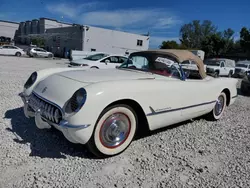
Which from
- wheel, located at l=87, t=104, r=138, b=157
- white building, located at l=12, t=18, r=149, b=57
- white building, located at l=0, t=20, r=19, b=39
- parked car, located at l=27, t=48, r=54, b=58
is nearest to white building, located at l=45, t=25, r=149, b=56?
white building, located at l=12, t=18, r=149, b=57

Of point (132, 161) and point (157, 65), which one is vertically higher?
point (157, 65)

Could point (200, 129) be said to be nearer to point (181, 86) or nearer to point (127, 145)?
point (181, 86)

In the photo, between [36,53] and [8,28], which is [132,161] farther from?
[8,28]

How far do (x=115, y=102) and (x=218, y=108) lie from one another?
2916 millimetres

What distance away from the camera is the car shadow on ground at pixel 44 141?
2859 millimetres

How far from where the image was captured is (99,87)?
103 inches

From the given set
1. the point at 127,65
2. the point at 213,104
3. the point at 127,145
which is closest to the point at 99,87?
the point at 127,145

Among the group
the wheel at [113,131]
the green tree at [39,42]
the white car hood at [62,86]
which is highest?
the green tree at [39,42]

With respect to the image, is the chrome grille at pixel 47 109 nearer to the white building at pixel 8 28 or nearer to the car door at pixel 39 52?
the car door at pixel 39 52

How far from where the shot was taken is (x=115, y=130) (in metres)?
2.86

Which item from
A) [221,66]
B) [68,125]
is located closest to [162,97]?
[68,125]

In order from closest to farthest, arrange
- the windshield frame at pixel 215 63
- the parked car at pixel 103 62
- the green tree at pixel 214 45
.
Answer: the parked car at pixel 103 62, the windshield frame at pixel 215 63, the green tree at pixel 214 45

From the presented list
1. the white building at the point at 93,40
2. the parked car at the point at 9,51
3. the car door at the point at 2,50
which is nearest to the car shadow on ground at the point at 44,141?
the car door at the point at 2,50

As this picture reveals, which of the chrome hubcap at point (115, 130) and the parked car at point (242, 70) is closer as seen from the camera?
the chrome hubcap at point (115, 130)
